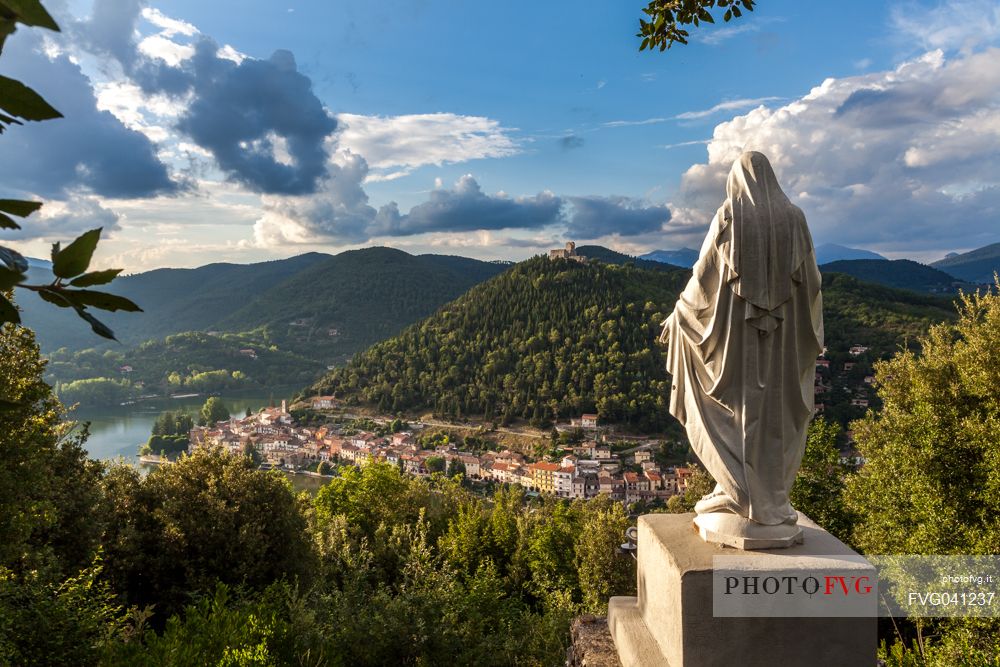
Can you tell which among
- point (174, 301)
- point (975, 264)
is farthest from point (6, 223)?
point (174, 301)

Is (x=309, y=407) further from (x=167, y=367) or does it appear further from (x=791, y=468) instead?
(x=791, y=468)

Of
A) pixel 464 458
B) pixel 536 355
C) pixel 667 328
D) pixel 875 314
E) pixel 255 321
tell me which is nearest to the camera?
pixel 667 328

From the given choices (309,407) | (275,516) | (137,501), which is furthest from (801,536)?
(309,407)

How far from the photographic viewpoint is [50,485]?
8.12 m

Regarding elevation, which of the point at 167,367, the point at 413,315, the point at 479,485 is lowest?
the point at 479,485

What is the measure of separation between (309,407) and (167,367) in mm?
35499

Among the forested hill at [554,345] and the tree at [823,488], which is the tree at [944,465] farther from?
the forested hill at [554,345]

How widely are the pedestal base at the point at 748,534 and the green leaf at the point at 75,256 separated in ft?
11.1

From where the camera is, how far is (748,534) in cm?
328

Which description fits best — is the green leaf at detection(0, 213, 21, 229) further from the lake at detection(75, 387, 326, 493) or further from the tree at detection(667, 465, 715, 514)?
the lake at detection(75, 387, 326, 493)

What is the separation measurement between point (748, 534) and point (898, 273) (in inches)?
4546

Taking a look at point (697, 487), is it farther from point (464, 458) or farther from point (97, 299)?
point (464, 458)

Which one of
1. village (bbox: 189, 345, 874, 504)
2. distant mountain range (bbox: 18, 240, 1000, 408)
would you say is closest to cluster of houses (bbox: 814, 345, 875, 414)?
Result: village (bbox: 189, 345, 874, 504)

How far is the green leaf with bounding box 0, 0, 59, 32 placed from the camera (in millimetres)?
551
